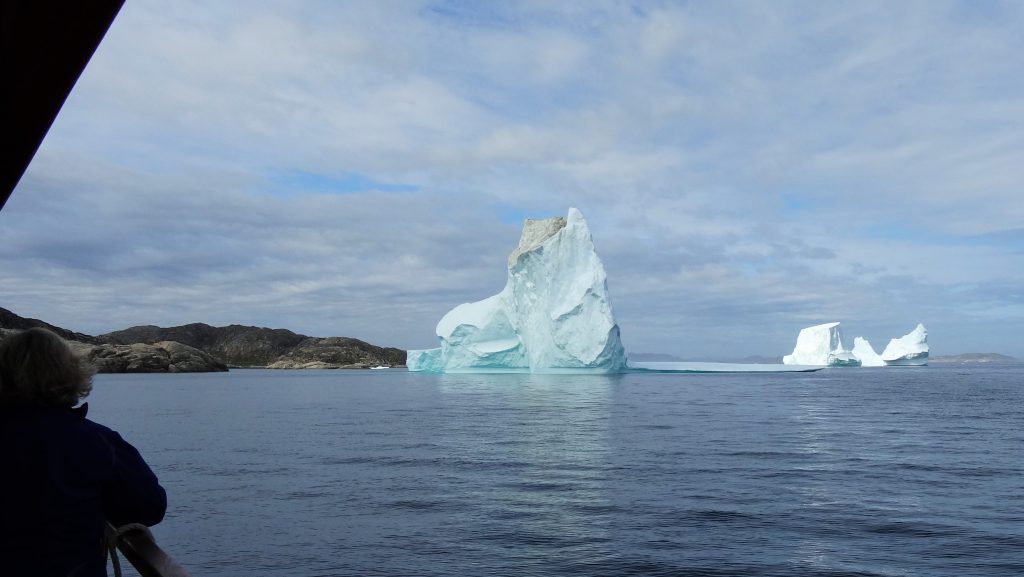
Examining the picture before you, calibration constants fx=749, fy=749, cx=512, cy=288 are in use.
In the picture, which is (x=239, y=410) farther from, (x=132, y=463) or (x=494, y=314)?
(x=132, y=463)

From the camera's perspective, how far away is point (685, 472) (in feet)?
46.9

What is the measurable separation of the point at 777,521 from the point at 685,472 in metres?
3.84

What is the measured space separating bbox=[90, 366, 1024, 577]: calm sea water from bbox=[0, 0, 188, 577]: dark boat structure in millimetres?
7114

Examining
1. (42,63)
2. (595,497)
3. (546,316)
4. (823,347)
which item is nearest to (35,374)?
(42,63)

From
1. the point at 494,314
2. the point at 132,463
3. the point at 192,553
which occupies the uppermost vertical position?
the point at 494,314

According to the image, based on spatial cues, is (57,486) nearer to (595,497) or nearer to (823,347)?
(595,497)

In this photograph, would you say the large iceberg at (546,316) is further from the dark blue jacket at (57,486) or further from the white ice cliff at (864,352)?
the white ice cliff at (864,352)

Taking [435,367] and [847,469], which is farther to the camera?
[435,367]

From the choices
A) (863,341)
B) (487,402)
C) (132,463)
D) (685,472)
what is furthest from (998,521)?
(863,341)

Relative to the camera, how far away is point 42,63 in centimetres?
183

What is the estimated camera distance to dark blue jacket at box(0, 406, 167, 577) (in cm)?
227

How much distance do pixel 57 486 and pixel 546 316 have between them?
46956 mm

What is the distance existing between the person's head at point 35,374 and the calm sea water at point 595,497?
6687mm

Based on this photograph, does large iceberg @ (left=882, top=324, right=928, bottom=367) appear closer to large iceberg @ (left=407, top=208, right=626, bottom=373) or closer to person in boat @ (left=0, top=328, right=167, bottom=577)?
large iceberg @ (left=407, top=208, right=626, bottom=373)
